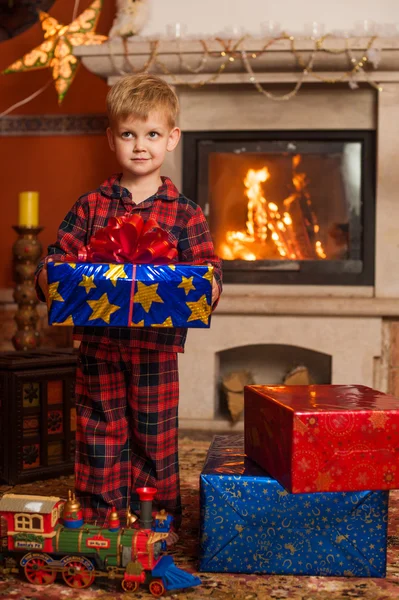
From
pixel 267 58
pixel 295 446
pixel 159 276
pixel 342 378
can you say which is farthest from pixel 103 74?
pixel 295 446

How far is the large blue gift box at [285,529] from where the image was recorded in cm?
139

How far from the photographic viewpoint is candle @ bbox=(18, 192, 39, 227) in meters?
2.51

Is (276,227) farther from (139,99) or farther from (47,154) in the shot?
(139,99)

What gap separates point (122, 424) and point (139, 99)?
0.68 meters

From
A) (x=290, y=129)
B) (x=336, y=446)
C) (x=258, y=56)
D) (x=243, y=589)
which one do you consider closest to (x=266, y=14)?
(x=258, y=56)

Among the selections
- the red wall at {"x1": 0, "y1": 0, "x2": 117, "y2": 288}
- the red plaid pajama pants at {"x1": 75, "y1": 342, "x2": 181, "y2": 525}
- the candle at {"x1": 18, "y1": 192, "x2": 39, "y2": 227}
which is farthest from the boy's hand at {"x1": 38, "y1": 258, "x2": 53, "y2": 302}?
the red wall at {"x1": 0, "y1": 0, "x2": 117, "y2": 288}

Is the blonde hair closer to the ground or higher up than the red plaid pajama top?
higher up

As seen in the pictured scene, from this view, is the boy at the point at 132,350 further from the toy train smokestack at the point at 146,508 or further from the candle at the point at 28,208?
the candle at the point at 28,208

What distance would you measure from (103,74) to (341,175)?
1.04m

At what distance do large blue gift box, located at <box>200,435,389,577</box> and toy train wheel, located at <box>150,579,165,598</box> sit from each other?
0.13 m

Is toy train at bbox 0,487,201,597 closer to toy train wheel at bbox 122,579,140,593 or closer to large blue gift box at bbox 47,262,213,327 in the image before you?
toy train wheel at bbox 122,579,140,593

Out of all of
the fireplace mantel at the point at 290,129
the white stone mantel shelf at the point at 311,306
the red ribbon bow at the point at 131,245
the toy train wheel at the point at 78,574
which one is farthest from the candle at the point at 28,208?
the toy train wheel at the point at 78,574

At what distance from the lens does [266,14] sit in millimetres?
2814

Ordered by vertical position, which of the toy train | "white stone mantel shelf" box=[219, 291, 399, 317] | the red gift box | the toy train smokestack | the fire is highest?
the fire
